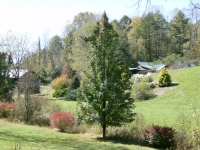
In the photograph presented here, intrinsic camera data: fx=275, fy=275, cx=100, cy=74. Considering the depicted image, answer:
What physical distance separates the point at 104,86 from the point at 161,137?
3413mm

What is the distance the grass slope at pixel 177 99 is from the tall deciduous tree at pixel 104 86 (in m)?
4.57

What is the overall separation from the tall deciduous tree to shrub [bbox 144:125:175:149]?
5.03 ft

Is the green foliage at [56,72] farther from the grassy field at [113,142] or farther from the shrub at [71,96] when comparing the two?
the grassy field at [113,142]

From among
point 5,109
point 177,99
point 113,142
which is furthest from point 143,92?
point 113,142

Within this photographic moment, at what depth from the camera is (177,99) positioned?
2408 centimetres

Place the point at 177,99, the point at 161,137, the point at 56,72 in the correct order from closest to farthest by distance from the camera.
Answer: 1. the point at 161,137
2. the point at 177,99
3. the point at 56,72

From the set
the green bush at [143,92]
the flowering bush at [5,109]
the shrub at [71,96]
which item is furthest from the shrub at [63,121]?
the shrub at [71,96]

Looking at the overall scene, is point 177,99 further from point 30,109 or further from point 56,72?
point 56,72

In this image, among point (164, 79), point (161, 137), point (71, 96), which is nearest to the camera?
point (161, 137)

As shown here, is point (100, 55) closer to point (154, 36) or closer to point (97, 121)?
point (97, 121)

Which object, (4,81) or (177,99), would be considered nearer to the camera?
(4,81)

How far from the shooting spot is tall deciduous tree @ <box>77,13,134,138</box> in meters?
12.8

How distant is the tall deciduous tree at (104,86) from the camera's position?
42.1 feet

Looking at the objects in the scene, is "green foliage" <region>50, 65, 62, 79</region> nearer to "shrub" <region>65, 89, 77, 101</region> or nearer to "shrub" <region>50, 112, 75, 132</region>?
"shrub" <region>65, 89, 77, 101</region>
